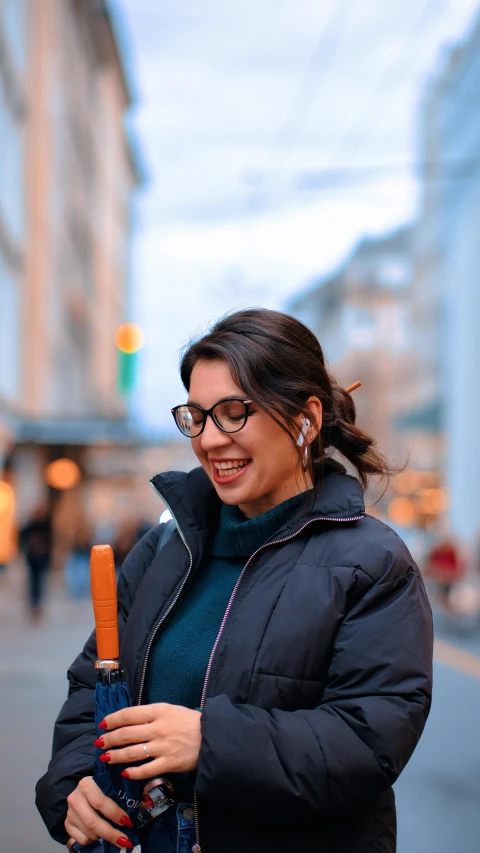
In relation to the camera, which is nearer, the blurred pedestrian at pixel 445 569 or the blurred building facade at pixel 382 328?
the blurred pedestrian at pixel 445 569

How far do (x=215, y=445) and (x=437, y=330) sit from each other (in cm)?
4887

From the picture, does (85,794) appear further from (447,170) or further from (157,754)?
(447,170)

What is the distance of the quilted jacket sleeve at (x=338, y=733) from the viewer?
1.94 meters

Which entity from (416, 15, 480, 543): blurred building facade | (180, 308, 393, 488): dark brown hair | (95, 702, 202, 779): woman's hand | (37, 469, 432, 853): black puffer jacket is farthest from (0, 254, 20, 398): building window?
(95, 702, 202, 779): woman's hand

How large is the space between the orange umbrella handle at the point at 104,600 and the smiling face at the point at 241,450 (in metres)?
0.28

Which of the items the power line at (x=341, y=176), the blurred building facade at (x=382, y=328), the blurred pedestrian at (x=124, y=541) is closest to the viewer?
the power line at (x=341, y=176)

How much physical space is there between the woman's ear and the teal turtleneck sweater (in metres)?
0.15

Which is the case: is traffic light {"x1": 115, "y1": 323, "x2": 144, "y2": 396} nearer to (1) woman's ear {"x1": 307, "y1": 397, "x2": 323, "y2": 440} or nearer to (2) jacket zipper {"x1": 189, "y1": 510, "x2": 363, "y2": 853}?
(1) woman's ear {"x1": 307, "y1": 397, "x2": 323, "y2": 440}

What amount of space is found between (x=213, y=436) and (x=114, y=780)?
2.31ft

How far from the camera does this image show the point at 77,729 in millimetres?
2381

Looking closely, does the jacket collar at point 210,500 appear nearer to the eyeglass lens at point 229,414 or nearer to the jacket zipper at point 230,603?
the jacket zipper at point 230,603

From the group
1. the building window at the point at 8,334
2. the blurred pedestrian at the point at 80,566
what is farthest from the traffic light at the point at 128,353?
the blurred pedestrian at the point at 80,566

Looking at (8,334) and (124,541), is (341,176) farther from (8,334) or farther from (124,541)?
(8,334)

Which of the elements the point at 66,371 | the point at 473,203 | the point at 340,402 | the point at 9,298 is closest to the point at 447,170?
the point at 473,203
